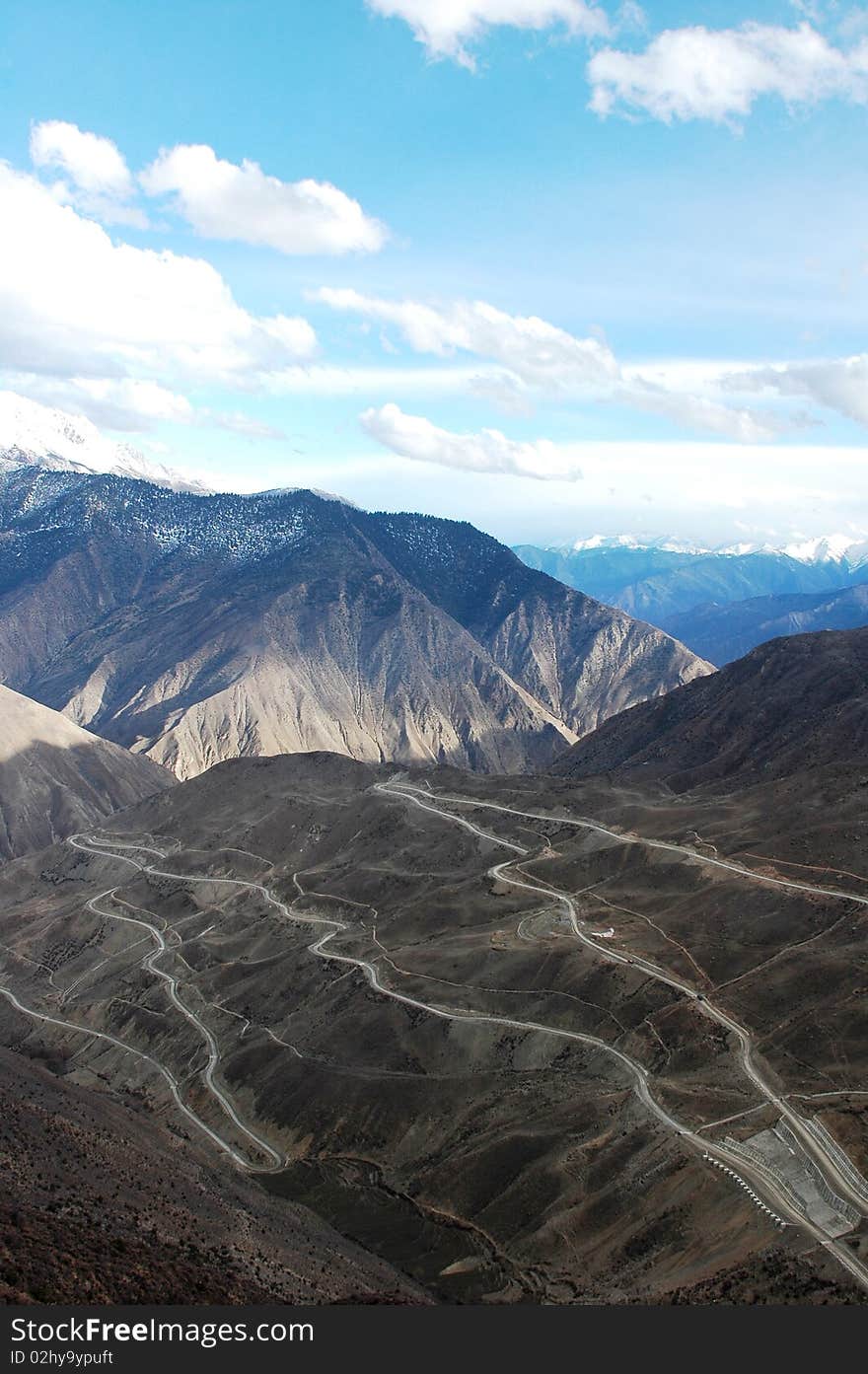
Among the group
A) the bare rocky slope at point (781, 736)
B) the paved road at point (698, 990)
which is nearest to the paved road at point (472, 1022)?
the paved road at point (698, 990)

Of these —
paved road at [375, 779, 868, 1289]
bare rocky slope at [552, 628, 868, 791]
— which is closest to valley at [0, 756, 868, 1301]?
paved road at [375, 779, 868, 1289]

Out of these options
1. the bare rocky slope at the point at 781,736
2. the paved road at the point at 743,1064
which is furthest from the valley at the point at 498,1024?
the bare rocky slope at the point at 781,736

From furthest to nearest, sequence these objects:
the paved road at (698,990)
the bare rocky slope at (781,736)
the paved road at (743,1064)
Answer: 1. the bare rocky slope at (781,736)
2. the paved road at (698,990)
3. the paved road at (743,1064)

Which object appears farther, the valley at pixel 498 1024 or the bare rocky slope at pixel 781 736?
the bare rocky slope at pixel 781 736

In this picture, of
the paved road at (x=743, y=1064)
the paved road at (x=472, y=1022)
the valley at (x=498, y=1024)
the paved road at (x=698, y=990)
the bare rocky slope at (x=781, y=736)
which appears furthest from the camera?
the bare rocky slope at (x=781, y=736)

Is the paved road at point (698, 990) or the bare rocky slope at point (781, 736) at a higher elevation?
the bare rocky slope at point (781, 736)

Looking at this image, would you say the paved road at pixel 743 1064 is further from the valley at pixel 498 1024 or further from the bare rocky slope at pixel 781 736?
the bare rocky slope at pixel 781 736

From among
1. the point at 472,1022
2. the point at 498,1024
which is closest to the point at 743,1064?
the point at 498,1024

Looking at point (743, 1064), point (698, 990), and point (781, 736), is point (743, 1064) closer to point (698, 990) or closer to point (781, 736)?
point (698, 990)

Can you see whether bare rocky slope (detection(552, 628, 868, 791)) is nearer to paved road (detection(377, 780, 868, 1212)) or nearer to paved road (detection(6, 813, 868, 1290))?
paved road (detection(377, 780, 868, 1212))

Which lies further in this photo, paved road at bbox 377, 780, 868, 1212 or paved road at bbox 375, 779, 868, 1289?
paved road at bbox 377, 780, 868, 1212

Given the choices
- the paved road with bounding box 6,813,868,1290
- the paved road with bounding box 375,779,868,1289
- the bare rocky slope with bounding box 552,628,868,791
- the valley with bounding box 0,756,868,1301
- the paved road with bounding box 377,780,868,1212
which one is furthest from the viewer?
the bare rocky slope with bounding box 552,628,868,791

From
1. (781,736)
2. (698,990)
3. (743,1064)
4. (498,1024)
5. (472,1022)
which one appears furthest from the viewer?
(781,736)
